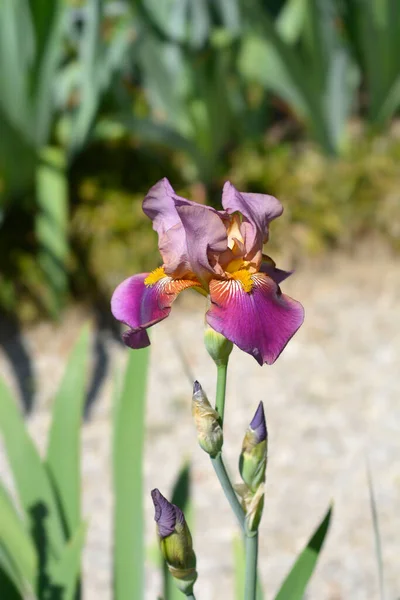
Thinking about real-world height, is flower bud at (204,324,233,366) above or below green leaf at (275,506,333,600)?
above

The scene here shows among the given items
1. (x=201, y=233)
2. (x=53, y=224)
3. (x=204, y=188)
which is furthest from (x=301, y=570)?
(x=204, y=188)

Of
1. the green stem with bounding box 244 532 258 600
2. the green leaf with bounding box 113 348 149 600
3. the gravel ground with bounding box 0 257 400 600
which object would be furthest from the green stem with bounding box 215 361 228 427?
the gravel ground with bounding box 0 257 400 600

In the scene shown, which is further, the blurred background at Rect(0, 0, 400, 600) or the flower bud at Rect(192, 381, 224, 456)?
the blurred background at Rect(0, 0, 400, 600)

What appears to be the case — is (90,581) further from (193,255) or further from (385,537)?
(193,255)

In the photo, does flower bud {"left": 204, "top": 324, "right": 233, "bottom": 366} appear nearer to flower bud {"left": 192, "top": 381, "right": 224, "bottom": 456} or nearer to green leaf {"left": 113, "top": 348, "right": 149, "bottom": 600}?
flower bud {"left": 192, "top": 381, "right": 224, "bottom": 456}

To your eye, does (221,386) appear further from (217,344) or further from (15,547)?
(15,547)

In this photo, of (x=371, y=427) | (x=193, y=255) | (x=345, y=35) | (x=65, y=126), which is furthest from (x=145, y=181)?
(x=193, y=255)

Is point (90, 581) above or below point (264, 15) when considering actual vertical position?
below

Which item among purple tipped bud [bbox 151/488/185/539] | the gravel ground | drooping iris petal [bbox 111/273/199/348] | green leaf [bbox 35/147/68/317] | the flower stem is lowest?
purple tipped bud [bbox 151/488/185/539]
